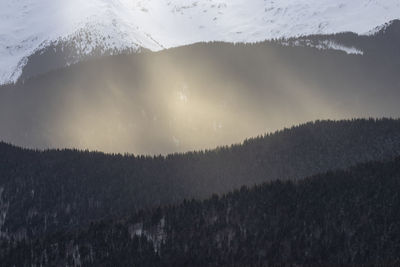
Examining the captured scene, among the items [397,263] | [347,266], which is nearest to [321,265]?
[347,266]

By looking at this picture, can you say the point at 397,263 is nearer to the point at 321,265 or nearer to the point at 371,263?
the point at 371,263

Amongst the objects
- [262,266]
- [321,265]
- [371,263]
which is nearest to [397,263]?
[371,263]

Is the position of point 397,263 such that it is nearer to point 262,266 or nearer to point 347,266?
point 347,266

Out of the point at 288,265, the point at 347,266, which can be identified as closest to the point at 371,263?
the point at 347,266

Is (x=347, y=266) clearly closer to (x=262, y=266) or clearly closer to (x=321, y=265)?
(x=321, y=265)

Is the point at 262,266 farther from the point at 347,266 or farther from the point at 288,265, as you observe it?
the point at 347,266

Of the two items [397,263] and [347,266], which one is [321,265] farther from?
[397,263]
